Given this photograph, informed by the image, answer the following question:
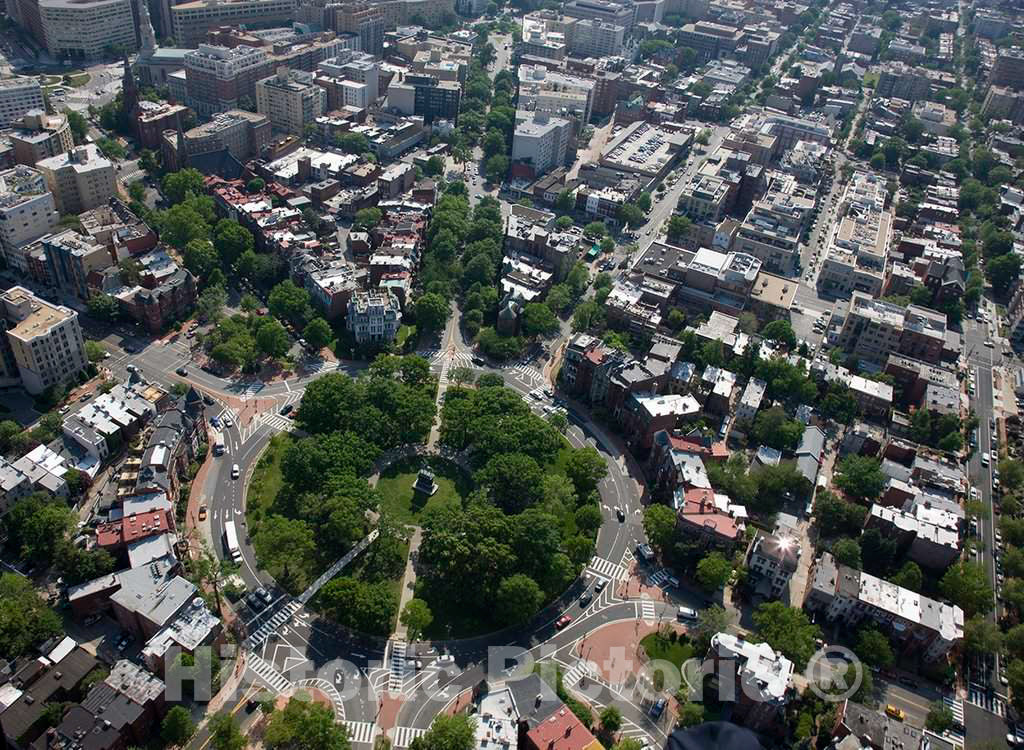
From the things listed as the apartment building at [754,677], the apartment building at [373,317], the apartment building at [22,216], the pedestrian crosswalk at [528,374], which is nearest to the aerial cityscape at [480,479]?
the apartment building at [754,677]

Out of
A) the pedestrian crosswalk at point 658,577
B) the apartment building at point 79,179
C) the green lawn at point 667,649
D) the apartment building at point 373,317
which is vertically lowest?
the green lawn at point 667,649

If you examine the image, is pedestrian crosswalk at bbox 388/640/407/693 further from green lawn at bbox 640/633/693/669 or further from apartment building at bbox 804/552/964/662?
apartment building at bbox 804/552/964/662

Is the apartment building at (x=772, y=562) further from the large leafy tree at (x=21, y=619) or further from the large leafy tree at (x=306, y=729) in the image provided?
the large leafy tree at (x=21, y=619)

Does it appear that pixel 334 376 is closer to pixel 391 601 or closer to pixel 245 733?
pixel 391 601

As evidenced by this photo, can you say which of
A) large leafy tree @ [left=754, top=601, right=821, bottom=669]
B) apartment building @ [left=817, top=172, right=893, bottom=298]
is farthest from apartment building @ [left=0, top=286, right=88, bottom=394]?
apartment building @ [left=817, top=172, right=893, bottom=298]

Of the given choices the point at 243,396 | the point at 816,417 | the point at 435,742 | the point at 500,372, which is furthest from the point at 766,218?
the point at 435,742

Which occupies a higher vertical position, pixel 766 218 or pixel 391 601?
pixel 766 218
